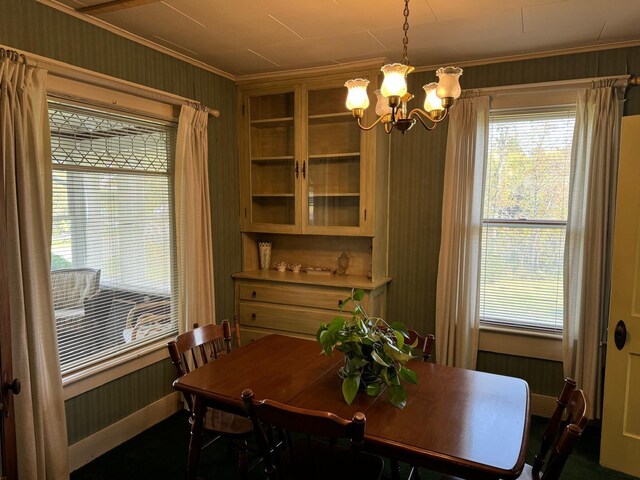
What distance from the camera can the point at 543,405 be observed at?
124 inches

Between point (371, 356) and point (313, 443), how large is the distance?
0.53 meters

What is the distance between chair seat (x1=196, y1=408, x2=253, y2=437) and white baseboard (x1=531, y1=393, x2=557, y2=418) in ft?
6.96

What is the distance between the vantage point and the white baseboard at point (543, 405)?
313 centimetres

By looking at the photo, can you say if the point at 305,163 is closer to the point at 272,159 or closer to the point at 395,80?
the point at 272,159

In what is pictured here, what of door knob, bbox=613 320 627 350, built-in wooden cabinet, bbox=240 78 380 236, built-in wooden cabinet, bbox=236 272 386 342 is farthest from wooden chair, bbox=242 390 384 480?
built-in wooden cabinet, bbox=240 78 380 236

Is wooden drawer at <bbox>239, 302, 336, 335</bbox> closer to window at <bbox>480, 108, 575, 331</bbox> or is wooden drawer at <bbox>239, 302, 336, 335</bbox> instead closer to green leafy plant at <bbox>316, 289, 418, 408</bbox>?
window at <bbox>480, 108, 575, 331</bbox>

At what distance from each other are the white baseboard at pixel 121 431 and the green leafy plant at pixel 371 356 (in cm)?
170

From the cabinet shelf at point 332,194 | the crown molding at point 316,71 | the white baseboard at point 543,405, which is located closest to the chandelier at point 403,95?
the crown molding at point 316,71

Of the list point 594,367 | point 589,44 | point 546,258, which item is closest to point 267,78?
point 589,44

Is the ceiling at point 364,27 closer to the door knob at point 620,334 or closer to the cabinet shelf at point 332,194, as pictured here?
the cabinet shelf at point 332,194

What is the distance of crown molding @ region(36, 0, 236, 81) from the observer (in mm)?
2296

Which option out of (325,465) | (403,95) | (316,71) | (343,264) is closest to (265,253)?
(343,264)

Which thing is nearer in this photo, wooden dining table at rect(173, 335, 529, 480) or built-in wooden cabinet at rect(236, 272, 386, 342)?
wooden dining table at rect(173, 335, 529, 480)

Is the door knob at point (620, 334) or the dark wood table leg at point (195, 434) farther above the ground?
the door knob at point (620, 334)
